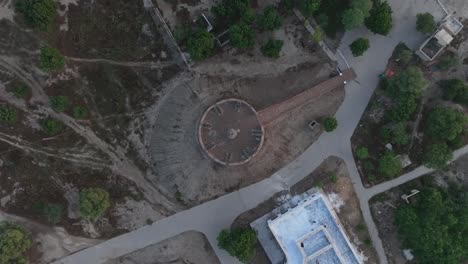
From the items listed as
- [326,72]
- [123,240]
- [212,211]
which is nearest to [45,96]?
→ [123,240]

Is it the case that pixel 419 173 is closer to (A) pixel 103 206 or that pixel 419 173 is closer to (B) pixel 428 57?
(B) pixel 428 57

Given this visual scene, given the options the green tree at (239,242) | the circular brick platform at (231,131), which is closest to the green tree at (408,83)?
the circular brick platform at (231,131)

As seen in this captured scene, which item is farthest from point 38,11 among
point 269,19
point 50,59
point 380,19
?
point 380,19

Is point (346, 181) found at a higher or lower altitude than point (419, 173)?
higher

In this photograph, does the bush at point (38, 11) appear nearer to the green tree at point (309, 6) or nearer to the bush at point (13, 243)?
the bush at point (13, 243)

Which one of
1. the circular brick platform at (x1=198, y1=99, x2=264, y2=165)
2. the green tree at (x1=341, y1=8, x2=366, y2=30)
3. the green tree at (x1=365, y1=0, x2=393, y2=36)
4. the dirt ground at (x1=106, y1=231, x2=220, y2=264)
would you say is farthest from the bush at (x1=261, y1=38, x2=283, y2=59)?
the dirt ground at (x1=106, y1=231, x2=220, y2=264)

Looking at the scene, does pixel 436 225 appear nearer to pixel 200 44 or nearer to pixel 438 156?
pixel 438 156

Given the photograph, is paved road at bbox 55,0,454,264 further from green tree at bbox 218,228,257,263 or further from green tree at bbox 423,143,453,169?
green tree at bbox 423,143,453,169
